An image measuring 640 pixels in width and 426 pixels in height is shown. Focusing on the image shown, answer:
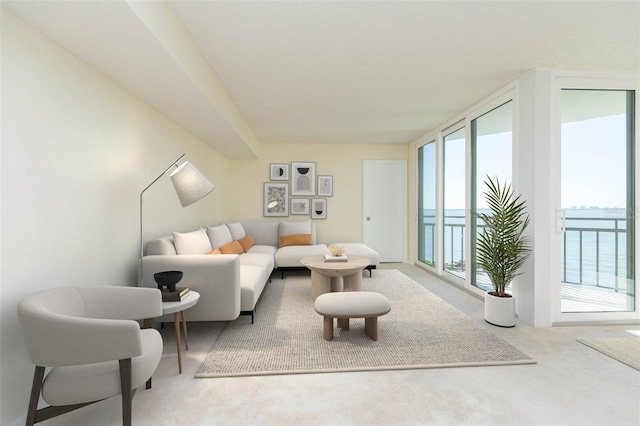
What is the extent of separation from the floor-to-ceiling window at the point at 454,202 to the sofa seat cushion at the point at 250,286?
2.91m

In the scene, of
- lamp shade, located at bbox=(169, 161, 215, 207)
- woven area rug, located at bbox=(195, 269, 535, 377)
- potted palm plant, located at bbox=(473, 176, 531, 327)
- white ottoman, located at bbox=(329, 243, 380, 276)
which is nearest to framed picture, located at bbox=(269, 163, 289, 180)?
white ottoman, located at bbox=(329, 243, 380, 276)

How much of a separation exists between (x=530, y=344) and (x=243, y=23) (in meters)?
3.30

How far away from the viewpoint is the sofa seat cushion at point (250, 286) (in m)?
2.84

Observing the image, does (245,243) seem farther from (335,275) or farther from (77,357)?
(77,357)

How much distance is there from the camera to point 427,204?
18.6 ft

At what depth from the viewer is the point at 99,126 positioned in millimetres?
2287

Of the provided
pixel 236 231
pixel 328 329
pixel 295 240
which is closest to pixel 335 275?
pixel 328 329

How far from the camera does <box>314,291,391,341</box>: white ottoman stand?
2.46m

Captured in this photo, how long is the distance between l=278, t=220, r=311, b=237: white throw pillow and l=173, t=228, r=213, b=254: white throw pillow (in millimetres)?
2362

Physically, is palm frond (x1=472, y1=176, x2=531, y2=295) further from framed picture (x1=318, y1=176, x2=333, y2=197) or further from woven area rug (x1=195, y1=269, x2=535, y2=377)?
framed picture (x1=318, y1=176, x2=333, y2=197)

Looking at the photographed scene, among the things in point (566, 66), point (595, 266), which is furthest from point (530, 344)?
point (566, 66)

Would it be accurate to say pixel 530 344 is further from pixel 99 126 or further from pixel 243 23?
pixel 99 126

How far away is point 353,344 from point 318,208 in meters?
3.96

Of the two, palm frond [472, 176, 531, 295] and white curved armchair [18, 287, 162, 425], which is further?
palm frond [472, 176, 531, 295]
